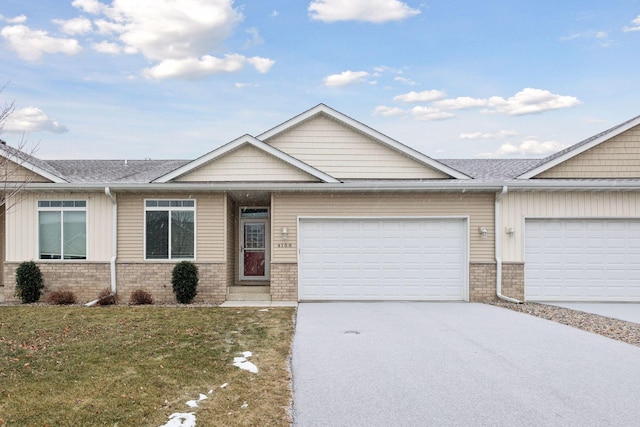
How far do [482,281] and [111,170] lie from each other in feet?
37.7

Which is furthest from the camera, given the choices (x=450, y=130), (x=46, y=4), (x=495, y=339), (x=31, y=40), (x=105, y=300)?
(x=450, y=130)

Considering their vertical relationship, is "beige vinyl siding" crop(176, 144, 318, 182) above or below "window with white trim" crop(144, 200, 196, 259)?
above

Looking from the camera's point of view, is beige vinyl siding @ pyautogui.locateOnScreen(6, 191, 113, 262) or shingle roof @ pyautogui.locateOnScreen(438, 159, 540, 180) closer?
beige vinyl siding @ pyautogui.locateOnScreen(6, 191, 113, 262)

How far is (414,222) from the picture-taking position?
40.3 feet

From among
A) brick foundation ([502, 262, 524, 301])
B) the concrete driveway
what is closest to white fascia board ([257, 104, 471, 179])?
brick foundation ([502, 262, 524, 301])

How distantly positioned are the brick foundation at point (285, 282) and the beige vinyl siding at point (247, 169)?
92.8 inches

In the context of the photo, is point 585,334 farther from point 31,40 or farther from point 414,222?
point 31,40

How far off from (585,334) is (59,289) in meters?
12.2

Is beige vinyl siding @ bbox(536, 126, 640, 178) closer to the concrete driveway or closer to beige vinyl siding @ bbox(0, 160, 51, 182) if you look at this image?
the concrete driveway

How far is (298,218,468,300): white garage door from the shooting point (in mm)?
12188

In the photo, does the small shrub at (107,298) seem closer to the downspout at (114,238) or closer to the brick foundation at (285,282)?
A: the downspout at (114,238)

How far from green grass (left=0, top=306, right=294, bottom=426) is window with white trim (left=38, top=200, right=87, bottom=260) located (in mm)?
2499

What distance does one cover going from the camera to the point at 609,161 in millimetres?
12664

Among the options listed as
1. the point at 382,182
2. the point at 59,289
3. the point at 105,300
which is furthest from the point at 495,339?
the point at 59,289
